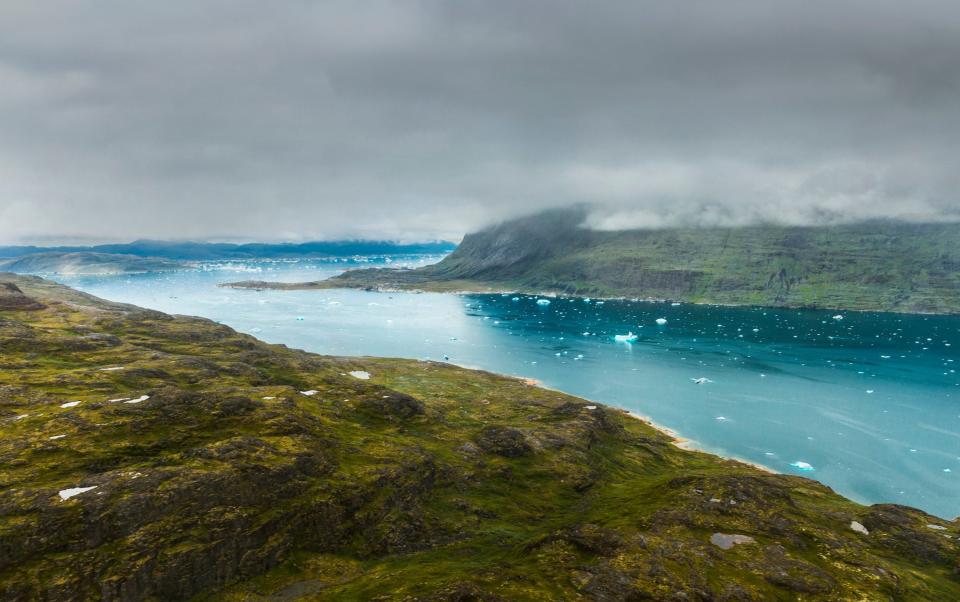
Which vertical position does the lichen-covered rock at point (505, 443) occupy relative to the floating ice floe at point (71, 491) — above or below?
below

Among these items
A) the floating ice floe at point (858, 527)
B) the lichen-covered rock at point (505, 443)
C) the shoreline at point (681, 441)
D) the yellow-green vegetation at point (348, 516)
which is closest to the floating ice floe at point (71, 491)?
the yellow-green vegetation at point (348, 516)

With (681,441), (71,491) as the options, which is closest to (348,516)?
(71,491)

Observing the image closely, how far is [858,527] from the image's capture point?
4091 centimetres

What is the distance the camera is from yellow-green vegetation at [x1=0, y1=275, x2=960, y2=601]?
1093 inches

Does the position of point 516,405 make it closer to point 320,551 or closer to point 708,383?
point 320,551

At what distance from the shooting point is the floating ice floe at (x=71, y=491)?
1131 inches

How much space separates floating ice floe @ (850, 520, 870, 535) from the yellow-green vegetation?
0.18m

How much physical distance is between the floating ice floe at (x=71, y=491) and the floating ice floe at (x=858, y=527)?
60.5 m

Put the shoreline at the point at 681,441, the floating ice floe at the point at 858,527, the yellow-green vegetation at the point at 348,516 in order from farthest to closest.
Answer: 1. the shoreline at the point at 681,441
2. the floating ice floe at the point at 858,527
3. the yellow-green vegetation at the point at 348,516

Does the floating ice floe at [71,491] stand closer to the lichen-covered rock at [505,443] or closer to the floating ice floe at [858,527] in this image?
the lichen-covered rock at [505,443]

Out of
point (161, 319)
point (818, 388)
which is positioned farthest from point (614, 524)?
point (818, 388)

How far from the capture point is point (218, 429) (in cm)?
4200

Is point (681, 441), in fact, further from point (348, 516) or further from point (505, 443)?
point (348, 516)

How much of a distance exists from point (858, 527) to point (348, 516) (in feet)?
149
